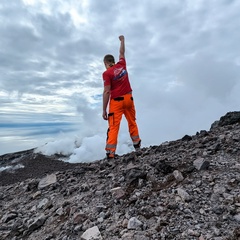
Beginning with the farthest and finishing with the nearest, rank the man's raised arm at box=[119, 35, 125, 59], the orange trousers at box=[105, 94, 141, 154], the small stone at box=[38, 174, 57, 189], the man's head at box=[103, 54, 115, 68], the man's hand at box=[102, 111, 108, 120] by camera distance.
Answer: the man's raised arm at box=[119, 35, 125, 59] < the man's head at box=[103, 54, 115, 68] < the man's hand at box=[102, 111, 108, 120] < the orange trousers at box=[105, 94, 141, 154] < the small stone at box=[38, 174, 57, 189]

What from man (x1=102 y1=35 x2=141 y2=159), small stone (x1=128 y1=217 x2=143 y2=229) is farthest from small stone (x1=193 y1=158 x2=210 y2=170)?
man (x1=102 y1=35 x2=141 y2=159)

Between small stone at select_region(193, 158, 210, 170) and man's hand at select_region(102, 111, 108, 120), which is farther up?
man's hand at select_region(102, 111, 108, 120)

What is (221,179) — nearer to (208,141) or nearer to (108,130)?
(208,141)

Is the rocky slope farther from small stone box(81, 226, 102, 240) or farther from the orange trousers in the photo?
the orange trousers

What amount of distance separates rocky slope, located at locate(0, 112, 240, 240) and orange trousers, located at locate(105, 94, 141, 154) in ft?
1.98

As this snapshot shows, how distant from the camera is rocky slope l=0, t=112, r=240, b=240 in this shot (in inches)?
146

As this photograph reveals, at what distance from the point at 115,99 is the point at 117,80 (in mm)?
506

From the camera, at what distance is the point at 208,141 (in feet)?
22.1

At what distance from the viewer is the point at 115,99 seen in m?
7.55

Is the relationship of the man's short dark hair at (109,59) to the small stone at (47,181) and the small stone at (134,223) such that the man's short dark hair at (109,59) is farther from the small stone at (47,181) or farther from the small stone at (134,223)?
the small stone at (134,223)

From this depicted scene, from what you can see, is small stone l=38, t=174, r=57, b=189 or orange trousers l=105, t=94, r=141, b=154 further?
A: orange trousers l=105, t=94, r=141, b=154

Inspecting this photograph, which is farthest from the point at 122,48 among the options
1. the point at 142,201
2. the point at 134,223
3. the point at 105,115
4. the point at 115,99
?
the point at 134,223

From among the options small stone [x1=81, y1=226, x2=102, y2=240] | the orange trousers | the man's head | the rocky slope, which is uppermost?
the man's head

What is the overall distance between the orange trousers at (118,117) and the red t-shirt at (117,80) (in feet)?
0.53
